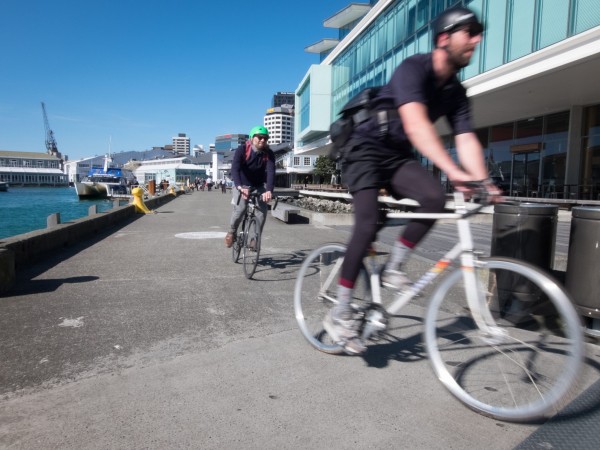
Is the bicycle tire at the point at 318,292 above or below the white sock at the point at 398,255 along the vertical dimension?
below

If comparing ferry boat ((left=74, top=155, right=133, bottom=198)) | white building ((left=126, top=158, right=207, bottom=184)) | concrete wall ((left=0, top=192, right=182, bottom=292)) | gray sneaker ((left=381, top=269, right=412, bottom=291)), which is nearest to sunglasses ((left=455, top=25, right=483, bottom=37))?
gray sneaker ((left=381, top=269, right=412, bottom=291))

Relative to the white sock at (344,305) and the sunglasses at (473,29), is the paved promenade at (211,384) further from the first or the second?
the sunglasses at (473,29)

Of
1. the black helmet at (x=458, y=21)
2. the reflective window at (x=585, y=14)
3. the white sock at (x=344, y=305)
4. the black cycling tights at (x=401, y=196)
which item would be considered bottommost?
the white sock at (x=344, y=305)

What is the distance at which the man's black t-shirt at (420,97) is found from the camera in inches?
86.7

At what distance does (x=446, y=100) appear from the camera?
243 centimetres

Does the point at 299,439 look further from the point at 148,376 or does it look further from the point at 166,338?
the point at 166,338

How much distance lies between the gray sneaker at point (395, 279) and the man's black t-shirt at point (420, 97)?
0.75 metres

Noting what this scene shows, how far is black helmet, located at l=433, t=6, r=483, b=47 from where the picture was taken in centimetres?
212

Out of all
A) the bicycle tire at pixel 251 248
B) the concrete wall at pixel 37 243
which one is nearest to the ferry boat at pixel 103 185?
the concrete wall at pixel 37 243

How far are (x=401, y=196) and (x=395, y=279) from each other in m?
0.50

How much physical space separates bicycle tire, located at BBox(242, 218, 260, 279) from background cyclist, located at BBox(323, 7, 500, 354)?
2674mm

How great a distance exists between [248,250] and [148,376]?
290cm

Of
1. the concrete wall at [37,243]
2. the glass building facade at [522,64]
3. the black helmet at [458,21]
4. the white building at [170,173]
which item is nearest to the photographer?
the black helmet at [458,21]

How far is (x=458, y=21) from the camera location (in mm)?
2131
